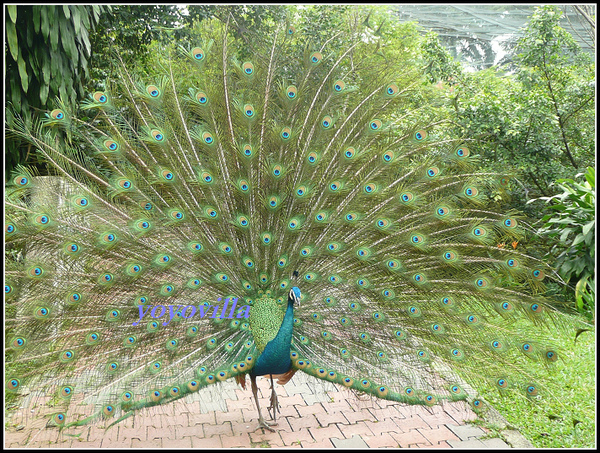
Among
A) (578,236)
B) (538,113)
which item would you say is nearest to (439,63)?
(538,113)

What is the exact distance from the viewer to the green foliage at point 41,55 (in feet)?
13.6

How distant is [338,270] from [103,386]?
1766 millimetres

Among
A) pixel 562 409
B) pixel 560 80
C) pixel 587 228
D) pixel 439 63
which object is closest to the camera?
pixel 562 409

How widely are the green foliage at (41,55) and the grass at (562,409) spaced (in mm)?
4343

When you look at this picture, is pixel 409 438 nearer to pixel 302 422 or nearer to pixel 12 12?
pixel 302 422

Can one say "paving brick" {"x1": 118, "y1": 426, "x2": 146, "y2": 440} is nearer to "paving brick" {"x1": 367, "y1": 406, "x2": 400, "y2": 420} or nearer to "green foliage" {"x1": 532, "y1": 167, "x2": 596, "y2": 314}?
"paving brick" {"x1": 367, "y1": 406, "x2": 400, "y2": 420}

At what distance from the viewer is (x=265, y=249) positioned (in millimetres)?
3809

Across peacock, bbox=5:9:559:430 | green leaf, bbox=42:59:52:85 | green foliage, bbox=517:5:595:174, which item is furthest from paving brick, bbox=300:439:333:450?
green foliage, bbox=517:5:595:174

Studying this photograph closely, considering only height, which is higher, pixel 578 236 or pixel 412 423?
A: pixel 578 236

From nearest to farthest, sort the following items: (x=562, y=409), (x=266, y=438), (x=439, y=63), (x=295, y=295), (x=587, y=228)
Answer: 1. (x=295, y=295)
2. (x=266, y=438)
3. (x=562, y=409)
4. (x=587, y=228)
5. (x=439, y=63)

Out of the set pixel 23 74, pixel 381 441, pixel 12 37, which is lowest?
pixel 381 441

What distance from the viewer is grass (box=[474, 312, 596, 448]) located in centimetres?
373

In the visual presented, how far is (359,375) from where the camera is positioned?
142 inches

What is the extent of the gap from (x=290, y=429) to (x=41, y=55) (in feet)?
11.9
